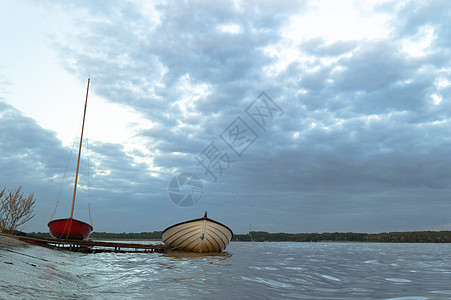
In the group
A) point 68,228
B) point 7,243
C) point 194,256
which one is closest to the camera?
point 7,243

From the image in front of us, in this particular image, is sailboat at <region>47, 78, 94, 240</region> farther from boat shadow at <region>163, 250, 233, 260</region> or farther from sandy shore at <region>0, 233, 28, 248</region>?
sandy shore at <region>0, 233, 28, 248</region>

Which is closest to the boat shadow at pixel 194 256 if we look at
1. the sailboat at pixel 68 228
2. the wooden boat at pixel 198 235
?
the wooden boat at pixel 198 235

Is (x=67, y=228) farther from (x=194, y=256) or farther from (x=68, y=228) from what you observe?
(x=194, y=256)

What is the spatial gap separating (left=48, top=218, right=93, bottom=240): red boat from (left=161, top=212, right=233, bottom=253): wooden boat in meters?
6.28

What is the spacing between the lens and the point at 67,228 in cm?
2127

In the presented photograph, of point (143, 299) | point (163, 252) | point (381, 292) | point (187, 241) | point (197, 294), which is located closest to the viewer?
point (143, 299)

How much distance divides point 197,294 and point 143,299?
1117 millimetres

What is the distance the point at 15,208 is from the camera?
55.0ft

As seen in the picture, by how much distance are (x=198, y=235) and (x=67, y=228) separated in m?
9.50

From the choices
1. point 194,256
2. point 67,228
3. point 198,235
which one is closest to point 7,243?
point 194,256

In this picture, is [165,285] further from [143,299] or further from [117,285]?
[143,299]

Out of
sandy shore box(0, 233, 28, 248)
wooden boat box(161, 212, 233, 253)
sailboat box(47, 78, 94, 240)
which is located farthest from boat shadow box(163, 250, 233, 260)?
sandy shore box(0, 233, 28, 248)

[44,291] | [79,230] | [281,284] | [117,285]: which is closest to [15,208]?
[79,230]

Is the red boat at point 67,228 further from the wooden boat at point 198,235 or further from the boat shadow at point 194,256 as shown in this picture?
the boat shadow at point 194,256
